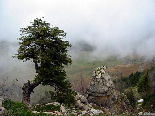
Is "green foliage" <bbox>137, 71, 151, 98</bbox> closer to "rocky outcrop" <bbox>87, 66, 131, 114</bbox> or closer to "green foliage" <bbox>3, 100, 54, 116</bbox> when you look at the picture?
"rocky outcrop" <bbox>87, 66, 131, 114</bbox>

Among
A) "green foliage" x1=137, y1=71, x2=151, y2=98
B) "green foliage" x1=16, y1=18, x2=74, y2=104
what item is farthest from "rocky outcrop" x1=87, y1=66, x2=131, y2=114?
"green foliage" x1=137, y1=71, x2=151, y2=98

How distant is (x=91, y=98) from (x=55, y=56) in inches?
1120

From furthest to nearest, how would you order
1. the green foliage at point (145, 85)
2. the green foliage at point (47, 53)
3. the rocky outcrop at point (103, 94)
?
the green foliage at point (145, 85), the rocky outcrop at point (103, 94), the green foliage at point (47, 53)

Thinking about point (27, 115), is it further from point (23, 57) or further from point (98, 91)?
point (98, 91)

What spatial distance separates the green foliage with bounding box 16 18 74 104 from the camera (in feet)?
86.0

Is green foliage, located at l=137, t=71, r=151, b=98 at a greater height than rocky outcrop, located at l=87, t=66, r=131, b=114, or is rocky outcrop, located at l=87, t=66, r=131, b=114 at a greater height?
green foliage, located at l=137, t=71, r=151, b=98

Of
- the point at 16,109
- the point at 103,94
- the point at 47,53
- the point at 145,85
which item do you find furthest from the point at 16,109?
the point at 145,85

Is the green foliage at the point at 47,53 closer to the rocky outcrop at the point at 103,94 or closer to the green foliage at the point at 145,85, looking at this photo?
the rocky outcrop at the point at 103,94

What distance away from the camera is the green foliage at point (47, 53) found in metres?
26.2

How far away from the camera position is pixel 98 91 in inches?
2100

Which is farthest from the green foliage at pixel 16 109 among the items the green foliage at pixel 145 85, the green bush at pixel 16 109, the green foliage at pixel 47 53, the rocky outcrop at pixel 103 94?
the green foliage at pixel 145 85

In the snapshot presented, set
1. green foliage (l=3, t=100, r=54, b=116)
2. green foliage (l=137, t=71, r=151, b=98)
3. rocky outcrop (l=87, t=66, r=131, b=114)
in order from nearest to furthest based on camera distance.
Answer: green foliage (l=3, t=100, r=54, b=116) → rocky outcrop (l=87, t=66, r=131, b=114) → green foliage (l=137, t=71, r=151, b=98)

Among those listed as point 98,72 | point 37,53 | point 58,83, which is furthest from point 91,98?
point 37,53

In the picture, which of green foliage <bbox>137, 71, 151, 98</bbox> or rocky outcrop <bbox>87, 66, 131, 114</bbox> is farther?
green foliage <bbox>137, 71, 151, 98</bbox>
